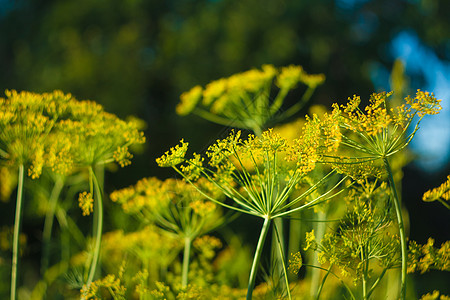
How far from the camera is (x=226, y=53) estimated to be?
7289 millimetres

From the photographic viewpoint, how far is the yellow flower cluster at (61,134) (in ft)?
4.31

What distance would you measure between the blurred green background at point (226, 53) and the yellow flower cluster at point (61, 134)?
17.0ft

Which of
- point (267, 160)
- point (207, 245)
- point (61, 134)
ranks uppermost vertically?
point (61, 134)

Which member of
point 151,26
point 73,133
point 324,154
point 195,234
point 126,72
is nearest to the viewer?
point 324,154

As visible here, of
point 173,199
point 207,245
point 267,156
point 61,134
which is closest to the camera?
point 267,156

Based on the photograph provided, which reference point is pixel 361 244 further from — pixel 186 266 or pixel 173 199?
pixel 173 199

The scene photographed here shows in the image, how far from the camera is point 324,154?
94cm

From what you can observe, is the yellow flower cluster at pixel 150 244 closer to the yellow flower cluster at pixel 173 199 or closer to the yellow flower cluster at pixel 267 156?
the yellow flower cluster at pixel 173 199

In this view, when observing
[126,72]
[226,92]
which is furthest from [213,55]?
[226,92]

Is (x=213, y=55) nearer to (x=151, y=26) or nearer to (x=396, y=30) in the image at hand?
(x=151, y=26)

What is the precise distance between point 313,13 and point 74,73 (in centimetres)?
443

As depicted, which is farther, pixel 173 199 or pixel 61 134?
pixel 173 199

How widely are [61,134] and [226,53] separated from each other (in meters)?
6.19

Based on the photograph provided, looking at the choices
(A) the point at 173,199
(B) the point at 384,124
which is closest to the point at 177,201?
(A) the point at 173,199
